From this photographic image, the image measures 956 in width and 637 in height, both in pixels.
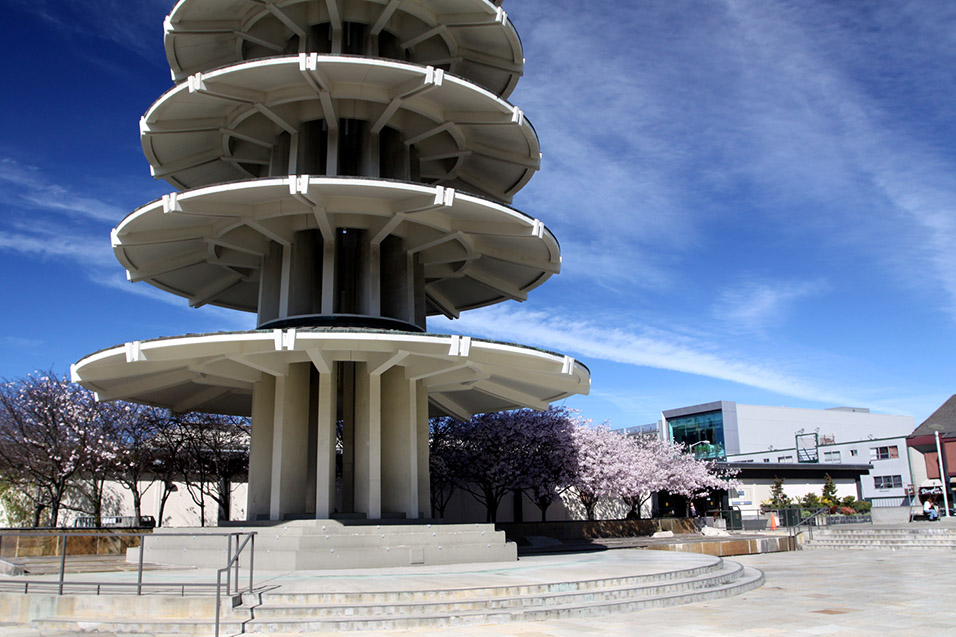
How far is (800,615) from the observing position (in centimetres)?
1327

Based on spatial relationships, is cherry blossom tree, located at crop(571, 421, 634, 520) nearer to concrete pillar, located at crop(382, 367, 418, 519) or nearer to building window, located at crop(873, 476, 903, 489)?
concrete pillar, located at crop(382, 367, 418, 519)

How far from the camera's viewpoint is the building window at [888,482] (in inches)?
3110

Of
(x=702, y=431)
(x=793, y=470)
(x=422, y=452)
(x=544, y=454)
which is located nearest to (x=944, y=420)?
(x=793, y=470)

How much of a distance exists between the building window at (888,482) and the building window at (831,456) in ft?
22.7

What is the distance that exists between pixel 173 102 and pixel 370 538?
623 inches

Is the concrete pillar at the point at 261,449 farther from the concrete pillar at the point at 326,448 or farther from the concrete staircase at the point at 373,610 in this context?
the concrete staircase at the point at 373,610

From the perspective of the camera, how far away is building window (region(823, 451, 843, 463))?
8889cm

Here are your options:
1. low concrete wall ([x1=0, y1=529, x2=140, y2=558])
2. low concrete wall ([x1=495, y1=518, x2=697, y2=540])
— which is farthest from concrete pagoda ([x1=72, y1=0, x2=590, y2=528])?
low concrete wall ([x1=495, y1=518, x2=697, y2=540])

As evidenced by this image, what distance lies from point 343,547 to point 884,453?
78.3 m

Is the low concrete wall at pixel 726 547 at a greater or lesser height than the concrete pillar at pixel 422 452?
lesser

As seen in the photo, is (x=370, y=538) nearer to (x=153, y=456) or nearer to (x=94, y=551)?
(x=94, y=551)

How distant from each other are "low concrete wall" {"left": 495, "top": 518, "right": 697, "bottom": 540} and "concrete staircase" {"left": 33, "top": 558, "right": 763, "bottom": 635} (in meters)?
24.9

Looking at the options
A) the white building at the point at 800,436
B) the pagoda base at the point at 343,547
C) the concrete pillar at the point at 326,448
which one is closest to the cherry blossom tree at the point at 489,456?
the pagoda base at the point at 343,547

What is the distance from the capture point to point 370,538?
2020 centimetres
